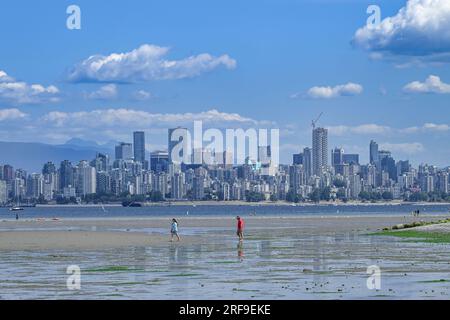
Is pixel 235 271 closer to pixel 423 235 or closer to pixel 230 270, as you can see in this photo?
pixel 230 270

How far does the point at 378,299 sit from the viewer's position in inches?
1104

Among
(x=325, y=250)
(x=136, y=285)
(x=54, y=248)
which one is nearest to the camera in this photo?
(x=136, y=285)

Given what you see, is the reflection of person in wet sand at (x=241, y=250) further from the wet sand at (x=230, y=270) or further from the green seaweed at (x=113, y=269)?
the green seaweed at (x=113, y=269)

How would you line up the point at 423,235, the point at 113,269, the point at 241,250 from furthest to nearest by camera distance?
the point at 423,235
the point at 241,250
the point at 113,269

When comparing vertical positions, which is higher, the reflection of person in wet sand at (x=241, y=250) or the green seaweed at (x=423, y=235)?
the green seaweed at (x=423, y=235)

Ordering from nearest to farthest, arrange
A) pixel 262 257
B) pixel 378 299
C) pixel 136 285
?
pixel 378 299
pixel 136 285
pixel 262 257

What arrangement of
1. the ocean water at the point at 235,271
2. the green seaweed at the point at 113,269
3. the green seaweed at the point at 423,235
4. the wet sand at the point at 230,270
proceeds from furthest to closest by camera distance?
the green seaweed at the point at 423,235
the green seaweed at the point at 113,269
the wet sand at the point at 230,270
the ocean water at the point at 235,271

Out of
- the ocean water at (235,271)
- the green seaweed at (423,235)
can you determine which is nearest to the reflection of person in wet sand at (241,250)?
the ocean water at (235,271)

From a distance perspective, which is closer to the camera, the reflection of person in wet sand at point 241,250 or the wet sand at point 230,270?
the wet sand at point 230,270

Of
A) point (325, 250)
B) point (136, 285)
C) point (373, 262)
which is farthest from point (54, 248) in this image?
point (136, 285)

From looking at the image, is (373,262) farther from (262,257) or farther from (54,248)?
(54,248)

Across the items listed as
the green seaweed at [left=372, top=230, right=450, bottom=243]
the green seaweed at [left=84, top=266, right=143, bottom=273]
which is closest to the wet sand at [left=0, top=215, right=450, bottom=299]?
the green seaweed at [left=84, top=266, right=143, bottom=273]

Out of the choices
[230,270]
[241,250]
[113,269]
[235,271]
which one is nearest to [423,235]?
[241,250]
